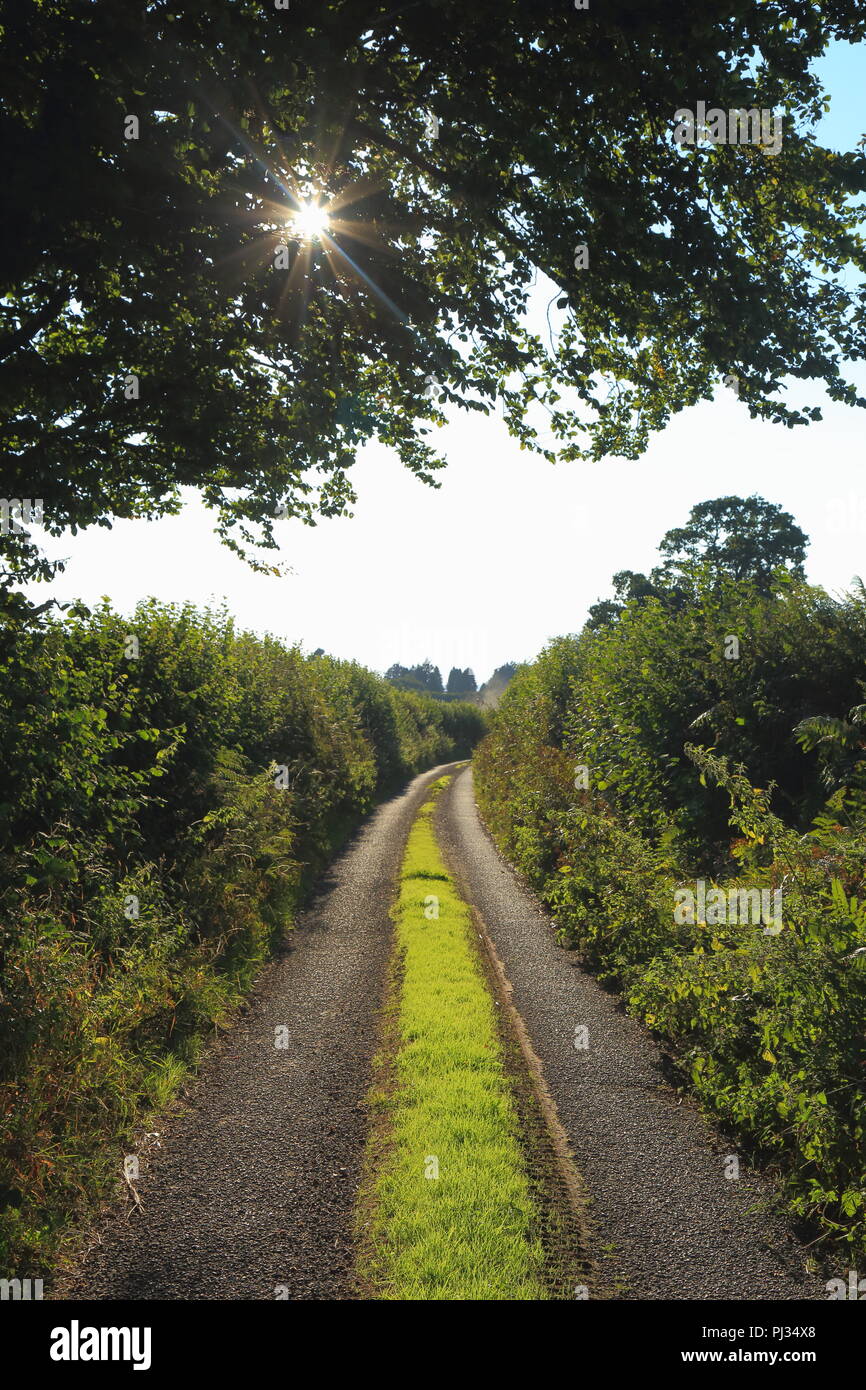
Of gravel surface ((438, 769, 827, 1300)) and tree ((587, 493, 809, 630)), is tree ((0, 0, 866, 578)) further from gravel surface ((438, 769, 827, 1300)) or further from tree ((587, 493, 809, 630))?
tree ((587, 493, 809, 630))

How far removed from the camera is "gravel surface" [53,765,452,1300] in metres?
4.27

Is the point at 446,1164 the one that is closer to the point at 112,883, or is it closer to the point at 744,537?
the point at 112,883

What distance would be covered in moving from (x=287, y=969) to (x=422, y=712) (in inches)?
1917

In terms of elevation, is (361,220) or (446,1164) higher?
(361,220)

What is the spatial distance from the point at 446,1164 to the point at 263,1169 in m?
1.44

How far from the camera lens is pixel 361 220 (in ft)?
25.1

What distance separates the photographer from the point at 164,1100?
6.34 m

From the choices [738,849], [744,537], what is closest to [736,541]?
[744,537]

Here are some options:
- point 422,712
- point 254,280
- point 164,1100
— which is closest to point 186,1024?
point 164,1100

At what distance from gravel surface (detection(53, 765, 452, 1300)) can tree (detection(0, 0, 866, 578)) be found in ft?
17.8

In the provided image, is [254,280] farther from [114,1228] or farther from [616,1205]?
[616,1205]

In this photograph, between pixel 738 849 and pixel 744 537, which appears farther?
pixel 744 537

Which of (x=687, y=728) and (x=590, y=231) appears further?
(x=687, y=728)

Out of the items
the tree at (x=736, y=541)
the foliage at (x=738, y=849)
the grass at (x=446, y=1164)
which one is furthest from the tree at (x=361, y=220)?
the tree at (x=736, y=541)
